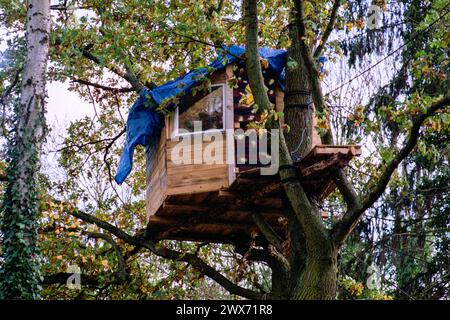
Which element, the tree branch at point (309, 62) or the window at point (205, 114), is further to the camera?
the window at point (205, 114)

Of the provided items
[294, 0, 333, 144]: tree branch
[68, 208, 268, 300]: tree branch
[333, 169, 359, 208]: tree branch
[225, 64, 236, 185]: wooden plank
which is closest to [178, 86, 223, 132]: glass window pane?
[225, 64, 236, 185]: wooden plank

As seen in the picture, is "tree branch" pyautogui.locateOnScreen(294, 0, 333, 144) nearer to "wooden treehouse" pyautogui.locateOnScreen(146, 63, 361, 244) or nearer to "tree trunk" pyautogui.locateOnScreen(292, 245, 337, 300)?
"wooden treehouse" pyautogui.locateOnScreen(146, 63, 361, 244)

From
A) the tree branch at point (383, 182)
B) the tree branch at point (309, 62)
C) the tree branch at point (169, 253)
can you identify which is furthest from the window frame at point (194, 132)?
the tree branch at point (383, 182)

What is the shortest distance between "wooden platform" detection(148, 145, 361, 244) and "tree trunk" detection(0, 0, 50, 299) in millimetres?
2137

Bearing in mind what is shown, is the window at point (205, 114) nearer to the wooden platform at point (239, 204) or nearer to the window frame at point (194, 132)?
the window frame at point (194, 132)

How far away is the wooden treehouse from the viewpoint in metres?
9.81

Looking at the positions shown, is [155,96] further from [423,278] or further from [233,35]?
[423,278]

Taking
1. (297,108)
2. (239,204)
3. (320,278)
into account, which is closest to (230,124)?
(297,108)

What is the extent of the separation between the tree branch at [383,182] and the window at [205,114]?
284 cm

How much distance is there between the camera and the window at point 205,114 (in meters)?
10.5

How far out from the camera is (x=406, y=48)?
15141 millimetres

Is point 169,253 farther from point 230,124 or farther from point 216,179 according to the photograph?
point 230,124
